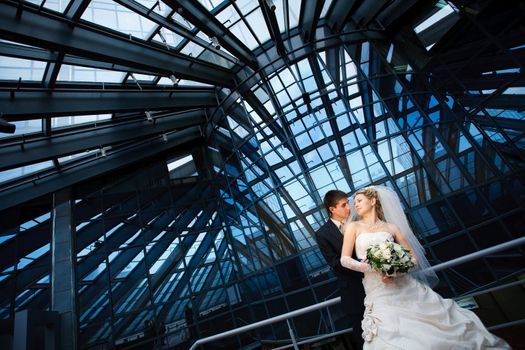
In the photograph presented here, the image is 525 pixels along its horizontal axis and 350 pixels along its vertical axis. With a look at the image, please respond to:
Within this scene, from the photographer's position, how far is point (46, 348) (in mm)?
9445

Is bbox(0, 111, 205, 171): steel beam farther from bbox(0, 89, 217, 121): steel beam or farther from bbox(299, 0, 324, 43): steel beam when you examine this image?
bbox(299, 0, 324, 43): steel beam

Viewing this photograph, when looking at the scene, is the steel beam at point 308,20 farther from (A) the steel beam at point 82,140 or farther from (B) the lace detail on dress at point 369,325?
(B) the lace detail on dress at point 369,325

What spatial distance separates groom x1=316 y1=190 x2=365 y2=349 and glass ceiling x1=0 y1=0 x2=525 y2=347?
634cm

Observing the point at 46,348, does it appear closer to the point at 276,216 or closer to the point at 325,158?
the point at 276,216

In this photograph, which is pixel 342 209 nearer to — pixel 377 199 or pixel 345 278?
pixel 377 199

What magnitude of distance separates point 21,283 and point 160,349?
5.46 metres

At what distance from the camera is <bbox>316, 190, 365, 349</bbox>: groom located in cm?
270

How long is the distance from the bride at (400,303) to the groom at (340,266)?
0.42ft

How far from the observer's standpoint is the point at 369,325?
2.40m

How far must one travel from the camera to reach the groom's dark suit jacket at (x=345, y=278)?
2.71 meters

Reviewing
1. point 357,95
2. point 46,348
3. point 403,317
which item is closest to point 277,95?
point 357,95

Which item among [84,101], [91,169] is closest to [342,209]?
[84,101]

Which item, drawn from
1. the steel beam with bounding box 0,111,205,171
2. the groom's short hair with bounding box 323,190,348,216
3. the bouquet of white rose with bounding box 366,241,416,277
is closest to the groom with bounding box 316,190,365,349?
the groom's short hair with bounding box 323,190,348,216

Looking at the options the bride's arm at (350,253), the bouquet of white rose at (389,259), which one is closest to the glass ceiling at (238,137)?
the bride's arm at (350,253)
